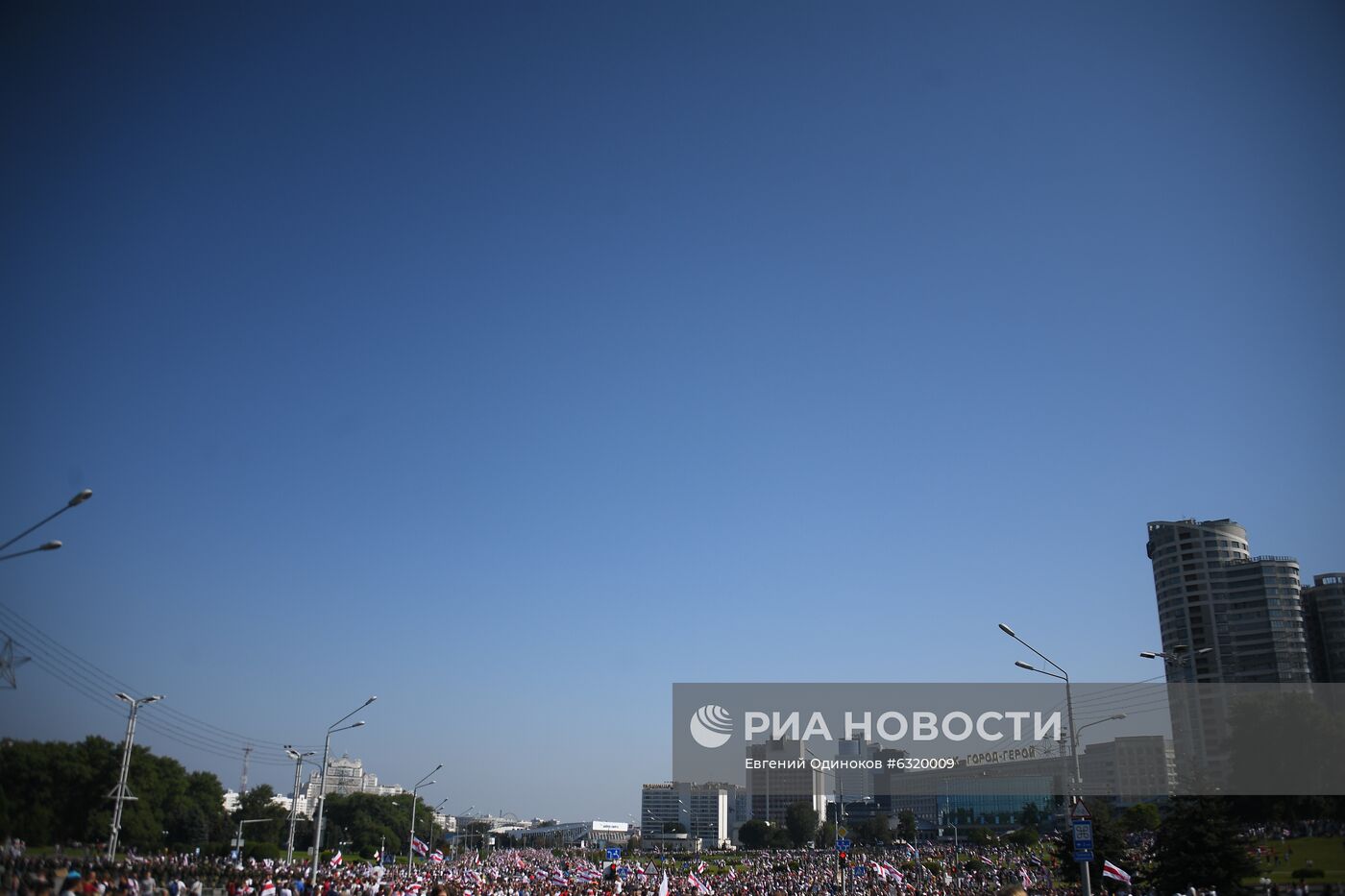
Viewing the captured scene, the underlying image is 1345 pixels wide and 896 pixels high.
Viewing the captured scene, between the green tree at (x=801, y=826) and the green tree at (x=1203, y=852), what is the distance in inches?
4255

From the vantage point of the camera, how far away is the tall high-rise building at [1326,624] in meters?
112

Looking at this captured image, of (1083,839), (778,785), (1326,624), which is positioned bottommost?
(778,785)

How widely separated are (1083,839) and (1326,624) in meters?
122

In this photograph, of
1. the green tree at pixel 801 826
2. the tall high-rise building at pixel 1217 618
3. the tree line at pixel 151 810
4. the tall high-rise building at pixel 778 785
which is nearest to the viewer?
the tree line at pixel 151 810

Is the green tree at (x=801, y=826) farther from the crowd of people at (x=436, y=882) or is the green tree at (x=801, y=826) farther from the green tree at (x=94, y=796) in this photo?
the green tree at (x=94, y=796)

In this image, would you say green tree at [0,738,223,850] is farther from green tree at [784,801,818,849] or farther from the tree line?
green tree at [784,801,818,849]

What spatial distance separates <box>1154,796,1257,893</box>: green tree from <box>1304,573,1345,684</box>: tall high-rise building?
100m

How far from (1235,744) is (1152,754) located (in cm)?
8477

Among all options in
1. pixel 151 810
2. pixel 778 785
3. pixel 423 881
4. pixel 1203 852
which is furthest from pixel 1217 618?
pixel 151 810

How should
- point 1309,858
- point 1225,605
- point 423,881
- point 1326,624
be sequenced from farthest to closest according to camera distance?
point 1225,605, point 1326,624, point 1309,858, point 423,881

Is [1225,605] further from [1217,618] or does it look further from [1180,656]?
[1180,656]

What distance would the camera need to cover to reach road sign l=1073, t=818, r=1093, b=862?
653 inches

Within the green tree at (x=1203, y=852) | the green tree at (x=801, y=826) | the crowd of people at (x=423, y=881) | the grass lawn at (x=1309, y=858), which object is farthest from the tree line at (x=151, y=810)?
the green tree at (x=801, y=826)

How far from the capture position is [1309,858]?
40.6 m
